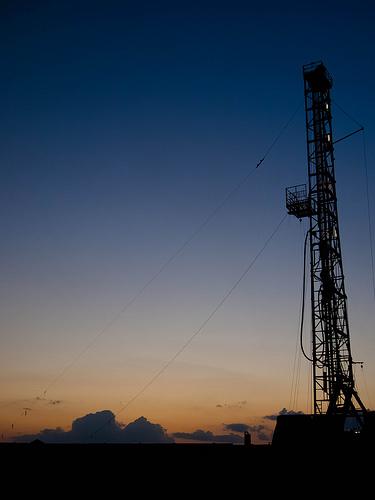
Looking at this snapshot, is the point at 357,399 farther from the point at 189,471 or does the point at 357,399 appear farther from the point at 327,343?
the point at 189,471

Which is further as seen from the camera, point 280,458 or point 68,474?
point 280,458

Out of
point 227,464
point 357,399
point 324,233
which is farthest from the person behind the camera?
point 324,233

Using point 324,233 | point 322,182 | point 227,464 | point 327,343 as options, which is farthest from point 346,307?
point 227,464

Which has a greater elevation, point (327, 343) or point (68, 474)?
point (327, 343)

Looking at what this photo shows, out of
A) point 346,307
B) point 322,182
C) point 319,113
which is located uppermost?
point 319,113

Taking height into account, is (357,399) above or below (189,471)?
above

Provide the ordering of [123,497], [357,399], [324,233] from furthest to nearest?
[324,233] → [357,399] → [123,497]

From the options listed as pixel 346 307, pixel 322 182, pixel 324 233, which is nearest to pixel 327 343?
pixel 346 307

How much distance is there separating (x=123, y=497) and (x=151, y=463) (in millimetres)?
1494

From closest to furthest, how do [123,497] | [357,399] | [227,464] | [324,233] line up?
[123,497], [227,464], [357,399], [324,233]

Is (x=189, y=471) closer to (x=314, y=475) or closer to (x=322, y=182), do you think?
(x=314, y=475)

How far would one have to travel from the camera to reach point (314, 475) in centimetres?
1839

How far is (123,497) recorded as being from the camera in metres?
17.0

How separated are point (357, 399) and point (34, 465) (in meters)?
19.1
